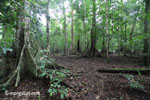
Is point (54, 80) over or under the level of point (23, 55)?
under

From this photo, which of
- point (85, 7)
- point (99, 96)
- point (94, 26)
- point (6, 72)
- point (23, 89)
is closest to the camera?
point (99, 96)

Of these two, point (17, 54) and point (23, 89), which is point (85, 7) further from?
point (23, 89)

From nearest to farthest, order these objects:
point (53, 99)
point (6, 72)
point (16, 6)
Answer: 1. point (16, 6)
2. point (53, 99)
3. point (6, 72)

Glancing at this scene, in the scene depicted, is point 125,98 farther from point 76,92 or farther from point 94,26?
point 94,26

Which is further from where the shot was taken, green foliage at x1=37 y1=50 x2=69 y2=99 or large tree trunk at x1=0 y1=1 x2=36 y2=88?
large tree trunk at x1=0 y1=1 x2=36 y2=88

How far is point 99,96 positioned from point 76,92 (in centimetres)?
75

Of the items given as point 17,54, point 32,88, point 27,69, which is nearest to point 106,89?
point 32,88

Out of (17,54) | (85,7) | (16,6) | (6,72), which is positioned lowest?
(6,72)

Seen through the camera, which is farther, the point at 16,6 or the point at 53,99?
the point at 53,99

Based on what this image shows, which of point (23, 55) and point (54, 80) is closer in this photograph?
point (54, 80)

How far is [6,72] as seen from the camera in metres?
3.07

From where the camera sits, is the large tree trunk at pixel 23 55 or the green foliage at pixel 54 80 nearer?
the green foliage at pixel 54 80

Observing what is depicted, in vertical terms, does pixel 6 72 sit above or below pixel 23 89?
above

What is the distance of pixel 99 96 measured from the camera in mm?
2363
